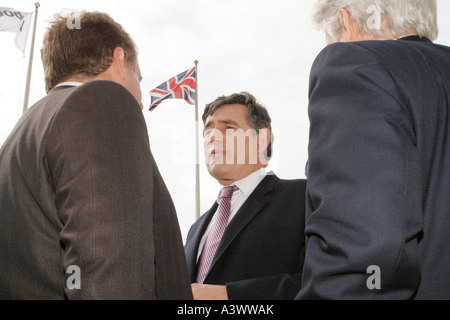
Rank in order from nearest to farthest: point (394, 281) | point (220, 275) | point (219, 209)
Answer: point (394, 281)
point (220, 275)
point (219, 209)

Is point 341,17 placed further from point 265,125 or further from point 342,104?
point 265,125

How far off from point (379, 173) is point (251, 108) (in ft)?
8.78

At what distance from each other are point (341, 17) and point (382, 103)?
2.07 feet

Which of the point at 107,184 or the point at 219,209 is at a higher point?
the point at 107,184

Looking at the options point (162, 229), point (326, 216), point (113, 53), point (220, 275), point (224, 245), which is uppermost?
point (113, 53)

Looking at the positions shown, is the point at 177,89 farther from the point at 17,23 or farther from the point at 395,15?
the point at 395,15

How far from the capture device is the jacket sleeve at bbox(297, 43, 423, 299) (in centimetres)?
117

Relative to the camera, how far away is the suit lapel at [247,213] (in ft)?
8.98

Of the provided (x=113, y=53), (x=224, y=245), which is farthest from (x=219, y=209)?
(x=113, y=53)

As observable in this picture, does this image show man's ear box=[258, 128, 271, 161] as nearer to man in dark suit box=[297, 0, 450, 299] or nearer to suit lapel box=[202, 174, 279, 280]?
suit lapel box=[202, 174, 279, 280]

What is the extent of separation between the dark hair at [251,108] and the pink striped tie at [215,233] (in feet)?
2.41

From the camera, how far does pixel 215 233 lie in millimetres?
3037

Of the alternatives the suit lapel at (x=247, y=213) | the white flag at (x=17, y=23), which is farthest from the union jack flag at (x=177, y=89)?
the suit lapel at (x=247, y=213)

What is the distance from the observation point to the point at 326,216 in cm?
125
